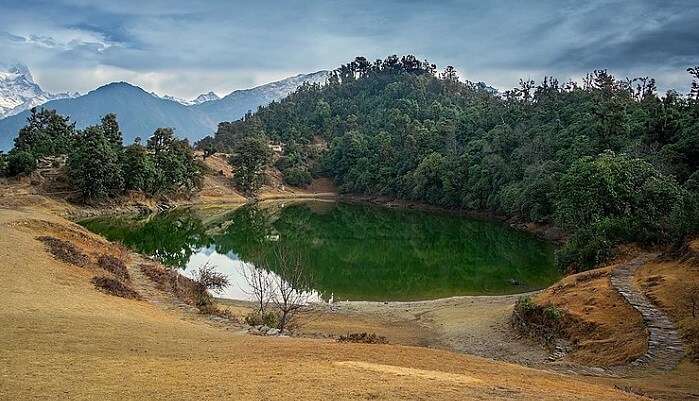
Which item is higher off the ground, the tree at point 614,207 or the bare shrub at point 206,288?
the tree at point 614,207

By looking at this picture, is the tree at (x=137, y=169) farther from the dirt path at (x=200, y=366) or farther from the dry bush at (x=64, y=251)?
the dirt path at (x=200, y=366)

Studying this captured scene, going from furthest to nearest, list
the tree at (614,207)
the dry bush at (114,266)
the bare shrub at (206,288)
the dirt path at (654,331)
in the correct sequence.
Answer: the tree at (614,207), the dry bush at (114,266), the bare shrub at (206,288), the dirt path at (654,331)

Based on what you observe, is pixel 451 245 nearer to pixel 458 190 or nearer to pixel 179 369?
pixel 458 190

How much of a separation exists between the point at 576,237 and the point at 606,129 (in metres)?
34.8

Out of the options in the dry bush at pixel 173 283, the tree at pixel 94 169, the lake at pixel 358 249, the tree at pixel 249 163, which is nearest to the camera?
the dry bush at pixel 173 283

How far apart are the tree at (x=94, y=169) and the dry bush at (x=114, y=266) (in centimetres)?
4266

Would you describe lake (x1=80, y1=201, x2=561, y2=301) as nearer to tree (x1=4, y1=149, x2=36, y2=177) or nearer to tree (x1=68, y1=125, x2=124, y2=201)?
tree (x1=68, y1=125, x2=124, y2=201)

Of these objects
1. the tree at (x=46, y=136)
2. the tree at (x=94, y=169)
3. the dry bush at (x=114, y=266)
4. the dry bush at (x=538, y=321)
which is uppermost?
the tree at (x=46, y=136)

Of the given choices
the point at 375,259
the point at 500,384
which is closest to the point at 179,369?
the point at 500,384

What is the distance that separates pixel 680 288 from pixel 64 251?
27.2 metres

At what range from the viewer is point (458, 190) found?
297 feet

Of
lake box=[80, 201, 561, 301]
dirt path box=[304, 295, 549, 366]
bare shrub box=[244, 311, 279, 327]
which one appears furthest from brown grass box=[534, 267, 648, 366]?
bare shrub box=[244, 311, 279, 327]

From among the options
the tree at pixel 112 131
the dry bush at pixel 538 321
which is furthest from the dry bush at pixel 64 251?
the tree at pixel 112 131

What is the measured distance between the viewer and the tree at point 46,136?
80312 mm
